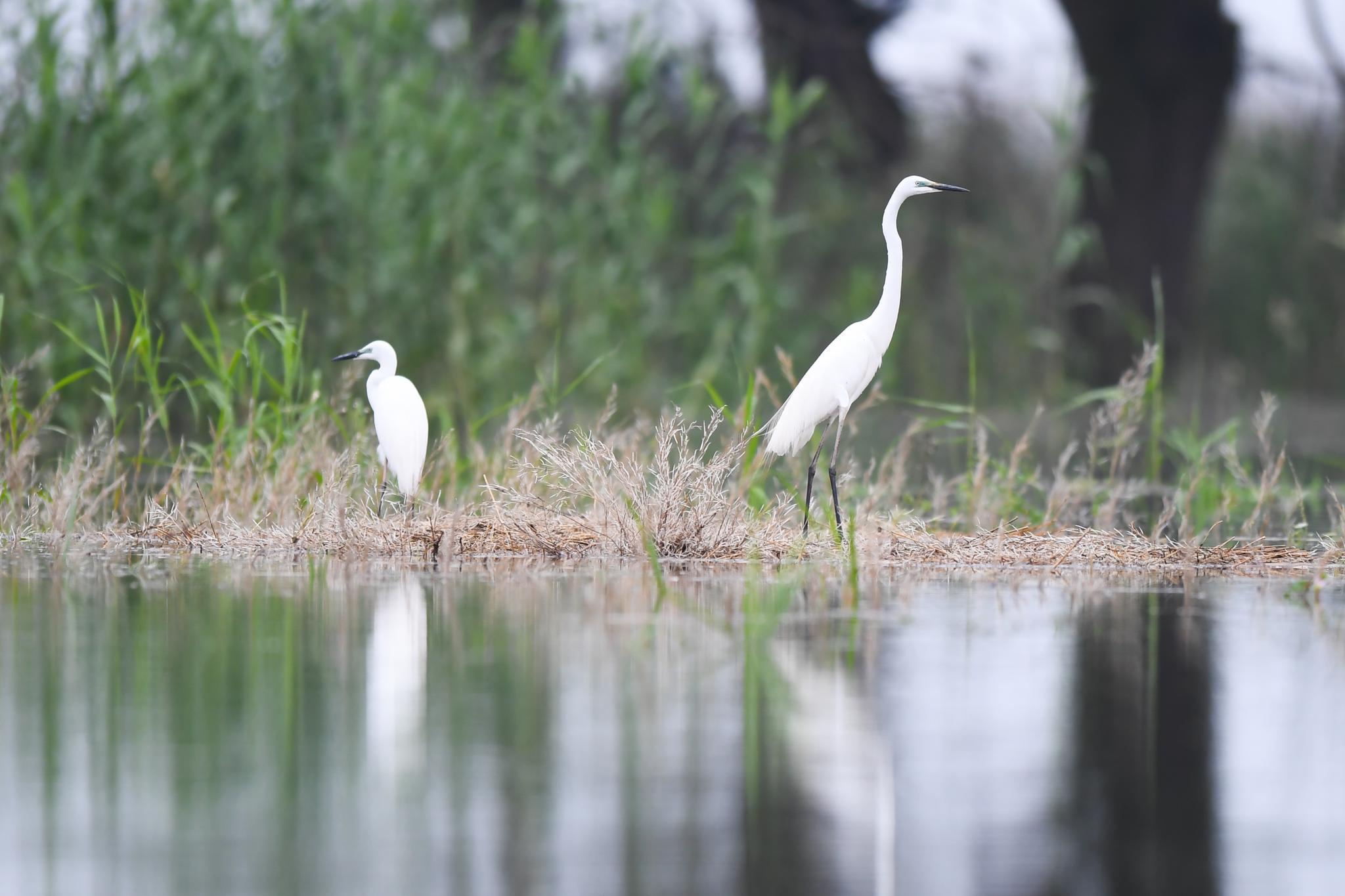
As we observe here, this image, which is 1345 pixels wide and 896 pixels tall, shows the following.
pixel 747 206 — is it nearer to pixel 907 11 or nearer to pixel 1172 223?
pixel 907 11

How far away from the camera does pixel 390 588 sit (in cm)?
611

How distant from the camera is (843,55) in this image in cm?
1961

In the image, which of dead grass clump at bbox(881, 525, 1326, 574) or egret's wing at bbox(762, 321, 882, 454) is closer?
dead grass clump at bbox(881, 525, 1326, 574)

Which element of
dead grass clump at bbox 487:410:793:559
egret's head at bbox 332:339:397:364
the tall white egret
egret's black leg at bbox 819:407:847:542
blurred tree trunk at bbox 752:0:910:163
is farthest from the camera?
blurred tree trunk at bbox 752:0:910:163

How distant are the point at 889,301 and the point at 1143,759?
4.56 m

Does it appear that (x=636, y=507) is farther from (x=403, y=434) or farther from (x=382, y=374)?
(x=382, y=374)

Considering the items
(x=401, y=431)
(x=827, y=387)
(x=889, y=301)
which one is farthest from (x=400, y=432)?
(x=889, y=301)

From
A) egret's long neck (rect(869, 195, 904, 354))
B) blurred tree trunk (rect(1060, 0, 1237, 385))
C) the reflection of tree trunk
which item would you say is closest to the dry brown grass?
egret's long neck (rect(869, 195, 904, 354))

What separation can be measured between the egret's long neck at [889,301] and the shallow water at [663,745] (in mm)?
2192

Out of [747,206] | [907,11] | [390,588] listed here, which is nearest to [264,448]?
[390,588]

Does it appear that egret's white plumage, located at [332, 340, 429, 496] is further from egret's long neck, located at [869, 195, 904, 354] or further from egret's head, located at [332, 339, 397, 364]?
egret's long neck, located at [869, 195, 904, 354]

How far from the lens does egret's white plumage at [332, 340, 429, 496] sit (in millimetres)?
8180

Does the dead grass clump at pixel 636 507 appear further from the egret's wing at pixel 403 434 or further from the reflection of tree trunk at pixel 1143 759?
the reflection of tree trunk at pixel 1143 759

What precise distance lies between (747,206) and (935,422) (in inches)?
425
